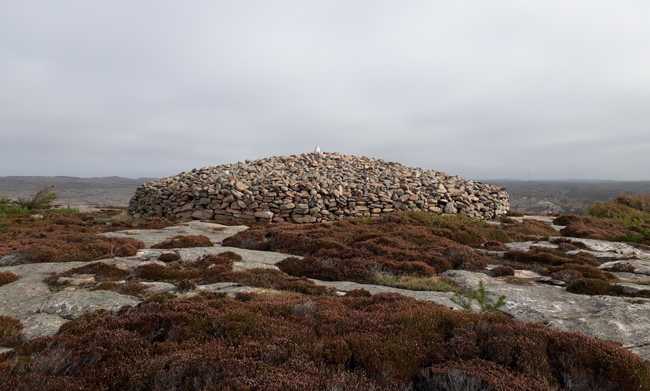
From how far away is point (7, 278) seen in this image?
24.8 ft

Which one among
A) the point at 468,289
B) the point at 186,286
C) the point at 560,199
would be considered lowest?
the point at 560,199

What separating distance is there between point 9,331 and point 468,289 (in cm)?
884

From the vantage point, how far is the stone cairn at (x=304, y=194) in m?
22.3

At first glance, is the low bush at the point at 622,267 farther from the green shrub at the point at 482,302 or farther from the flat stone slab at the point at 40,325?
the flat stone slab at the point at 40,325

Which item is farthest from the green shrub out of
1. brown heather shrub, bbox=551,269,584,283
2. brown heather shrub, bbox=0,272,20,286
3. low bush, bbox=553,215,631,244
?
low bush, bbox=553,215,631,244

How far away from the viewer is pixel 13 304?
619 cm

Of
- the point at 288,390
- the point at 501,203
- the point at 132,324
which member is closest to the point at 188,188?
the point at 132,324

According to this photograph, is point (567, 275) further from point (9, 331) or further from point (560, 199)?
point (560, 199)

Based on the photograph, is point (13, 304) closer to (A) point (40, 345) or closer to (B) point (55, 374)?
(A) point (40, 345)

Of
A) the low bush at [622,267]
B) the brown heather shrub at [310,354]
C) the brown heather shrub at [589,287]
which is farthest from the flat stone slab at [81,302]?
the low bush at [622,267]

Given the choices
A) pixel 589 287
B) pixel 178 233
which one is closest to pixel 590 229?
pixel 589 287

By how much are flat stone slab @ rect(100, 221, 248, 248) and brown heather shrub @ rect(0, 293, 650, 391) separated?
922 cm

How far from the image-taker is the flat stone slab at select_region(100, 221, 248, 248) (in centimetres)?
1410

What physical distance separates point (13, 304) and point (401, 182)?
23796 millimetres
